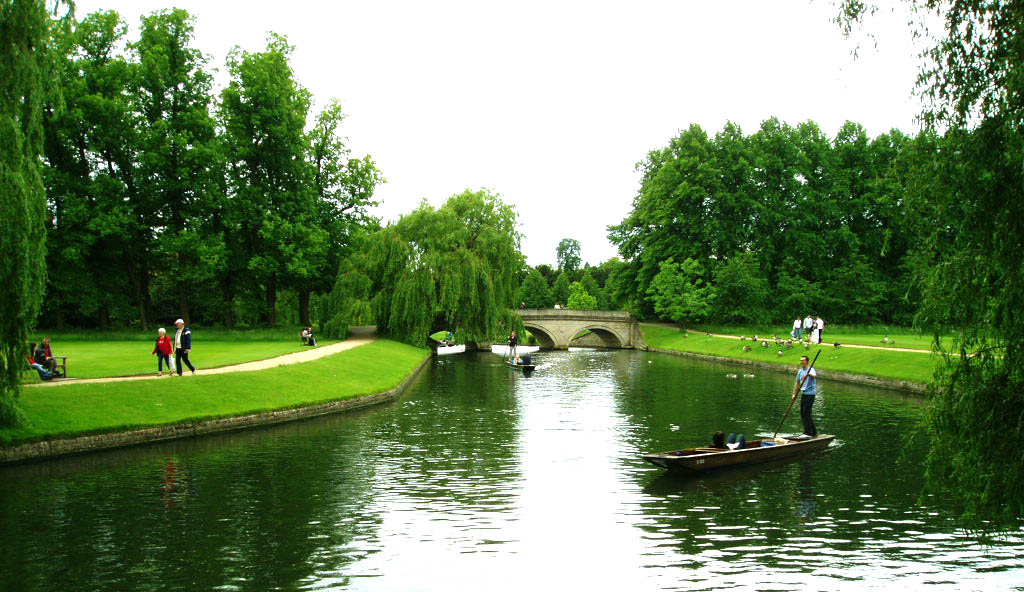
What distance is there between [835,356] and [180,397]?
33.0 m

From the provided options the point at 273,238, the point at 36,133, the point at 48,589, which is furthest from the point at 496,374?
the point at 48,589

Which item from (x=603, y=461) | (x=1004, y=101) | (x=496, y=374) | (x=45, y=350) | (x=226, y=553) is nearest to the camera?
(x=1004, y=101)

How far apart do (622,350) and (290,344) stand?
1317 inches

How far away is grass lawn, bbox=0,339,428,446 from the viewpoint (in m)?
17.2

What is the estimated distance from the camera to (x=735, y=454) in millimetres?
15602

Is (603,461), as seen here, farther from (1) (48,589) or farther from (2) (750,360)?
(2) (750,360)

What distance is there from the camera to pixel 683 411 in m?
24.3

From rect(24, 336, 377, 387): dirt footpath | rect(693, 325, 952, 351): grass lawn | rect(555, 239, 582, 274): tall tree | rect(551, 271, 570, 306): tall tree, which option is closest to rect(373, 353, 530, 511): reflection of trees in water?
rect(24, 336, 377, 387): dirt footpath

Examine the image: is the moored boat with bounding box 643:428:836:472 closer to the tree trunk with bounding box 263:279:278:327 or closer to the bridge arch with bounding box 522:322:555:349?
the tree trunk with bounding box 263:279:278:327

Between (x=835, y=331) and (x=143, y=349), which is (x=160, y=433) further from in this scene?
(x=835, y=331)

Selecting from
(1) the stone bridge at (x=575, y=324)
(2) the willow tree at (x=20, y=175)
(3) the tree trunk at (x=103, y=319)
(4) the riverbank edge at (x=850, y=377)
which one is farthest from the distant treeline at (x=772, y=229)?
(2) the willow tree at (x=20, y=175)

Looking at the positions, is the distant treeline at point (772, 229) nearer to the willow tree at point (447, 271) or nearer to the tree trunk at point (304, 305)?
the willow tree at point (447, 271)

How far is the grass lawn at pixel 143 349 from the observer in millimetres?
24969

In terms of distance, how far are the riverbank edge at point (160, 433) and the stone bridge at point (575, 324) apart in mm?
39090
